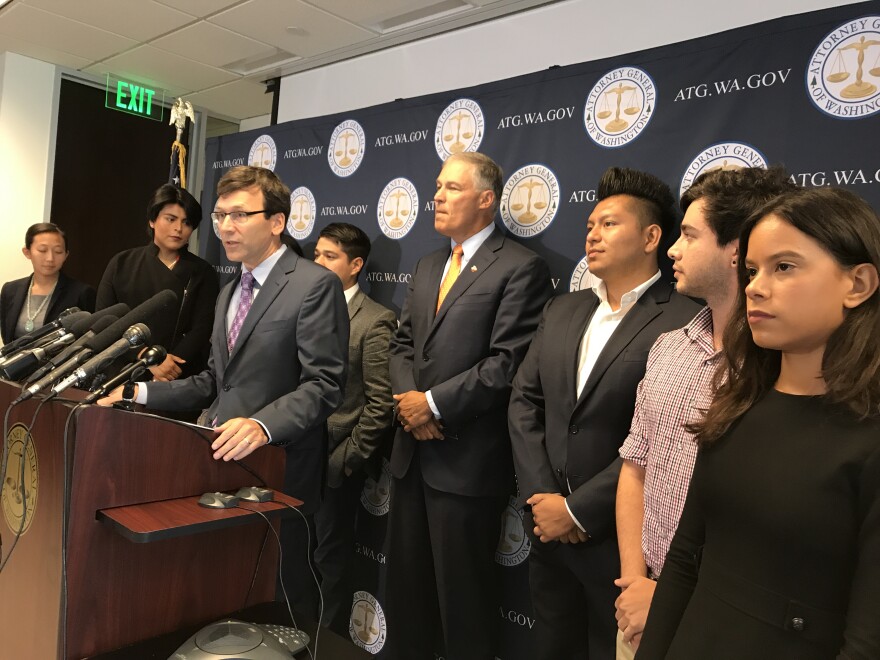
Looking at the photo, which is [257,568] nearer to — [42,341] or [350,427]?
[42,341]

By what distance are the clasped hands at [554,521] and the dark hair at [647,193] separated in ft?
→ 3.20

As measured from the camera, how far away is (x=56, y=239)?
4.39m

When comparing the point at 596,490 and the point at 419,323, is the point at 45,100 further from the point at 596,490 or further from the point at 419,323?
the point at 596,490

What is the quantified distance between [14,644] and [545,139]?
246 cm

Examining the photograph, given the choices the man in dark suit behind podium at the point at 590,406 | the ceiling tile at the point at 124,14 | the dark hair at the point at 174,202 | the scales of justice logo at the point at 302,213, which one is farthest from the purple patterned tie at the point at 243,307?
the ceiling tile at the point at 124,14

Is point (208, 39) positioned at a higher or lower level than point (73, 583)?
higher

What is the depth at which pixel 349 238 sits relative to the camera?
11.2 ft

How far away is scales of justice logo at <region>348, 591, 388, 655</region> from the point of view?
3.20 m

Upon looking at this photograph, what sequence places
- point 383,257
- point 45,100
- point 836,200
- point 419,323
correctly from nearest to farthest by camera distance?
1. point 836,200
2. point 419,323
3. point 383,257
4. point 45,100

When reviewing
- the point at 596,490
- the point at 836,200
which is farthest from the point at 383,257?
the point at 836,200

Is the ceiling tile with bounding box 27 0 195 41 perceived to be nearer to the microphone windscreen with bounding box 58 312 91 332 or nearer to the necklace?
the necklace

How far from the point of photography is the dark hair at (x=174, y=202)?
383 cm

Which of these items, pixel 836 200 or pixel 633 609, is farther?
pixel 633 609

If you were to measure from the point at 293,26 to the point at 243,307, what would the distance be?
2.34 metres
